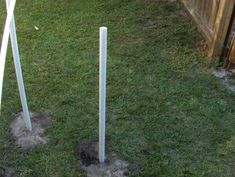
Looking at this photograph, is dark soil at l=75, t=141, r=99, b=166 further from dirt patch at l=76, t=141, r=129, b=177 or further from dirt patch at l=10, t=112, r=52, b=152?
dirt patch at l=10, t=112, r=52, b=152

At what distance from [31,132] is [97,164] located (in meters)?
0.73

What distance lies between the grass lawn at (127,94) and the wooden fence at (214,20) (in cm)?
19

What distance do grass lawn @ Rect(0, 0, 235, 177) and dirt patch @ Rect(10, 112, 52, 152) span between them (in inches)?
2.7

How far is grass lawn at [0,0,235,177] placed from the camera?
10.7ft

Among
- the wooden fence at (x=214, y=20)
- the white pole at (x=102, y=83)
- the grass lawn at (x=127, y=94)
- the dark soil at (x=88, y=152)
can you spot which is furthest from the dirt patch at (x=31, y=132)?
the wooden fence at (x=214, y=20)

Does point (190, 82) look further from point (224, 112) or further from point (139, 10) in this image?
point (139, 10)

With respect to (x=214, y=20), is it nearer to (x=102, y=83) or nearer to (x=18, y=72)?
(x=102, y=83)

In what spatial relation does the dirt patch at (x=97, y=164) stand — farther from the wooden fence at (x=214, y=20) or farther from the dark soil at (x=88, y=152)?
the wooden fence at (x=214, y=20)

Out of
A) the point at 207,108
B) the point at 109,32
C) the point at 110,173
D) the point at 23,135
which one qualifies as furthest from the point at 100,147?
the point at 109,32

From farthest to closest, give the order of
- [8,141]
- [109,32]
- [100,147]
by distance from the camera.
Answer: [109,32] < [8,141] < [100,147]

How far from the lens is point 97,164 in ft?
10.5

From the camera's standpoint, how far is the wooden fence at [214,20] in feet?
13.5

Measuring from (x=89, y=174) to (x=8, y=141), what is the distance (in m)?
0.85

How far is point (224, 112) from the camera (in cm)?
375
